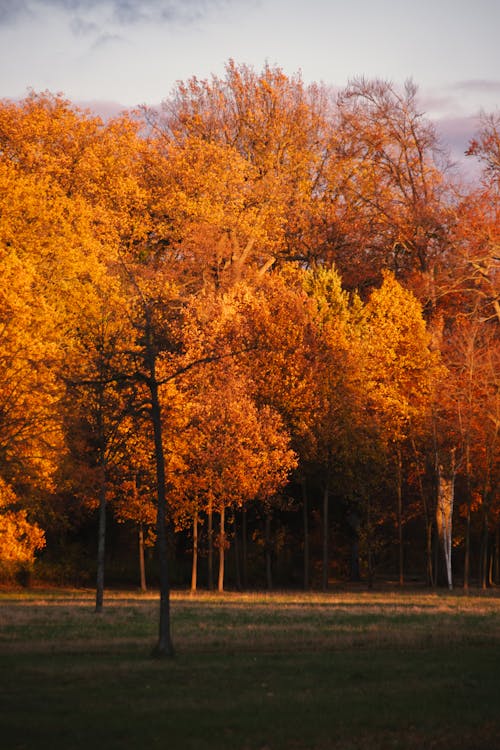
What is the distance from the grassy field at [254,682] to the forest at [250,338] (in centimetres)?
1031

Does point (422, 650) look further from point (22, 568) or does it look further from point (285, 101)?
point (285, 101)

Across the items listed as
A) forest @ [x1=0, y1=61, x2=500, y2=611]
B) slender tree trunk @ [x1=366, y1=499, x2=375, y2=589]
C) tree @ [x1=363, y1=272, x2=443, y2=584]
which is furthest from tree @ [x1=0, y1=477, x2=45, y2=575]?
tree @ [x1=363, y1=272, x2=443, y2=584]

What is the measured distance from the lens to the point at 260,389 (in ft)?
181

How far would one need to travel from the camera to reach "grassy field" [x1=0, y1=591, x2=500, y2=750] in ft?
47.2

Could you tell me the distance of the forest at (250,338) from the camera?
150 ft

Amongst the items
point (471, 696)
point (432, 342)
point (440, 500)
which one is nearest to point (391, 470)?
point (440, 500)

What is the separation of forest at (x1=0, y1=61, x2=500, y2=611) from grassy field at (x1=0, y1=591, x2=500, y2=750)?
10306mm

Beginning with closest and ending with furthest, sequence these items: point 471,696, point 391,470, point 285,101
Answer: point 471,696, point 391,470, point 285,101

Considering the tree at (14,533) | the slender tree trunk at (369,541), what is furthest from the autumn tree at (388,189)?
the tree at (14,533)

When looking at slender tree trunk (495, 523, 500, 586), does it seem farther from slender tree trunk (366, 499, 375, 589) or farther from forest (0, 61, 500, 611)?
slender tree trunk (366, 499, 375, 589)

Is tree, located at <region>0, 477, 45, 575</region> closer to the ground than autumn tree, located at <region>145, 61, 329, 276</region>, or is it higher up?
closer to the ground

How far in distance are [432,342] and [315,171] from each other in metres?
19.8

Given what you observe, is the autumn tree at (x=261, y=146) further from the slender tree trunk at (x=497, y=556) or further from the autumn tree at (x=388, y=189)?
the slender tree trunk at (x=497, y=556)

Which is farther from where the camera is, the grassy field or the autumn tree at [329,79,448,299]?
the autumn tree at [329,79,448,299]
